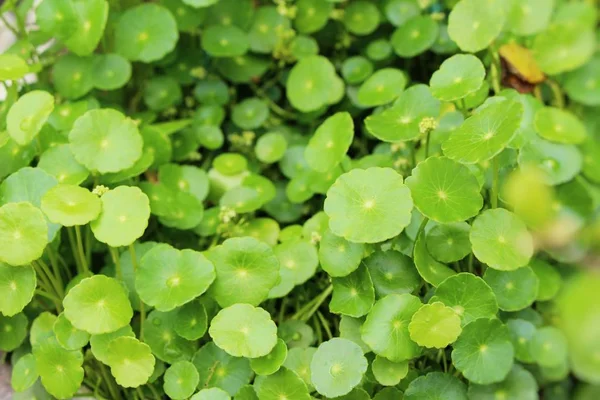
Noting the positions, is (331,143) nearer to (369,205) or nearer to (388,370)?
(369,205)

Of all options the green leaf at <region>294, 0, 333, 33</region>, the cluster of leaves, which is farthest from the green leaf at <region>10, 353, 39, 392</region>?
the green leaf at <region>294, 0, 333, 33</region>

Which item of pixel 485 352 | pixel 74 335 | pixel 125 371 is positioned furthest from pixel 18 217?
pixel 485 352

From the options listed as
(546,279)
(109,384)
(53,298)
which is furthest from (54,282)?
(546,279)

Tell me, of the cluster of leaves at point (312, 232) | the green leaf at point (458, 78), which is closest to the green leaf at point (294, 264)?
the cluster of leaves at point (312, 232)

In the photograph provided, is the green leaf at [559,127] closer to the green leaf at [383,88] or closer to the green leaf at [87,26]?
the green leaf at [383,88]

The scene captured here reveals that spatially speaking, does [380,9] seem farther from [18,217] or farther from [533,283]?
[18,217]

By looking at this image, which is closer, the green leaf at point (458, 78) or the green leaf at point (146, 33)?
the green leaf at point (458, 78)
